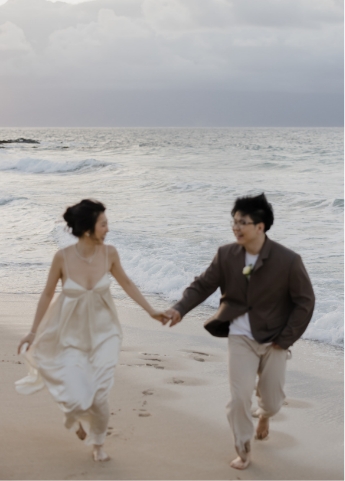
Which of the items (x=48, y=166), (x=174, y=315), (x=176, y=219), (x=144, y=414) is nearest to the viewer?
(x=174, y=315)

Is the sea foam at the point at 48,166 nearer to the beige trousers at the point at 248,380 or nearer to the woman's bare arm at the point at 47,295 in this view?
the woman's bare arm at the point at 47,295

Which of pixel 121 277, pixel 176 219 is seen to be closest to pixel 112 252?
pixel 121 277

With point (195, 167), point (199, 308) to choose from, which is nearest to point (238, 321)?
point (199, 308)

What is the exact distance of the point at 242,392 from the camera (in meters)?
4.00

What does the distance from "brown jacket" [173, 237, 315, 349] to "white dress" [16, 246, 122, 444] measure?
78 centimetres

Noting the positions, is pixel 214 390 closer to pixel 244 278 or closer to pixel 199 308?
pixel 244 278

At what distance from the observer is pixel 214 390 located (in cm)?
561

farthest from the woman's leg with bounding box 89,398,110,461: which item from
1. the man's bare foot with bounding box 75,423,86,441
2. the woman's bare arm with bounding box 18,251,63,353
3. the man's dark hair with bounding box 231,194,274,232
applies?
the man's dark hair with bounding box 231,194,274,232

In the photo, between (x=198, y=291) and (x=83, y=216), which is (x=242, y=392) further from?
(x=83, y=216)

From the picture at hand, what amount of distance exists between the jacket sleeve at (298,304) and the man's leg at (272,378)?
0.35ft

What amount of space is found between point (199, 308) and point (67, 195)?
17.2 metres

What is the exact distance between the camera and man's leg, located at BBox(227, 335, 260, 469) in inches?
158

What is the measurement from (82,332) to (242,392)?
1.09 meters

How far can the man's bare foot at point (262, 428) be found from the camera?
445 cm
